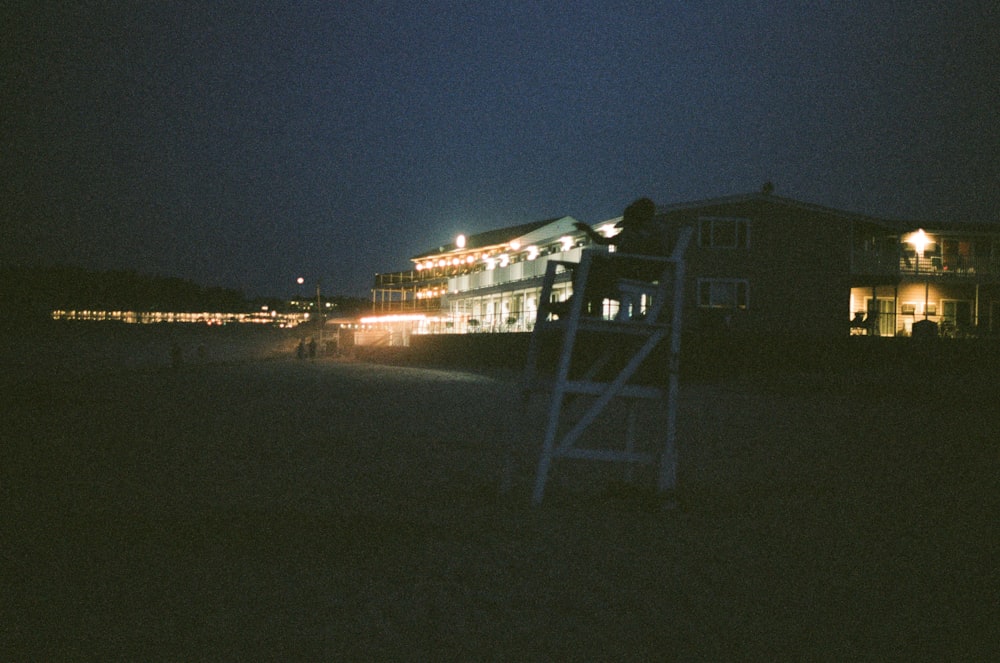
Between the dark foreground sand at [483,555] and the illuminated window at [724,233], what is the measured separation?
22.5 meters

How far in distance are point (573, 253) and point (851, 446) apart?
2739cm

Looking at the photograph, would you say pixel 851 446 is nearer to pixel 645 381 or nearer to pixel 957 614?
pixel 645 381

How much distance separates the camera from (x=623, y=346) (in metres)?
4.74

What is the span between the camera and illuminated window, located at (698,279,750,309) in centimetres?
2875

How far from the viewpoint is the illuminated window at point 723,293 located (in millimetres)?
28750

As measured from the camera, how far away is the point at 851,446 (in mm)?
7688

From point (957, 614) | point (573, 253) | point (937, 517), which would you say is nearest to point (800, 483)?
point (937, 517)

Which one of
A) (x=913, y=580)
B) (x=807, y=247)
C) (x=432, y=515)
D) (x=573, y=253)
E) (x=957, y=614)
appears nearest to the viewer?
(x=957, y=614)

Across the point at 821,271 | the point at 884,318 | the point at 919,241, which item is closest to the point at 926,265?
the point at 919,241

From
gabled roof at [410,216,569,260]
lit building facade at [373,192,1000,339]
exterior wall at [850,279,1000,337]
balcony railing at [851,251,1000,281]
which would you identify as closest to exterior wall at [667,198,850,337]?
lit building facade at [373,192,1000,339]

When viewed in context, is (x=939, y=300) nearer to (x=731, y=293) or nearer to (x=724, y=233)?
(x=731, y=293)

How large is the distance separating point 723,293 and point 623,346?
1013 inches

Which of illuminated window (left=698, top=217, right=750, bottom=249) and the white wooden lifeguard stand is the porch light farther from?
the white wooden lifeguard stand

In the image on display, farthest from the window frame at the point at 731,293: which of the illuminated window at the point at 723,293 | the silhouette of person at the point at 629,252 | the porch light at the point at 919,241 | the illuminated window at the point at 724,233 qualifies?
the silhouette of person at the point at 629,252
